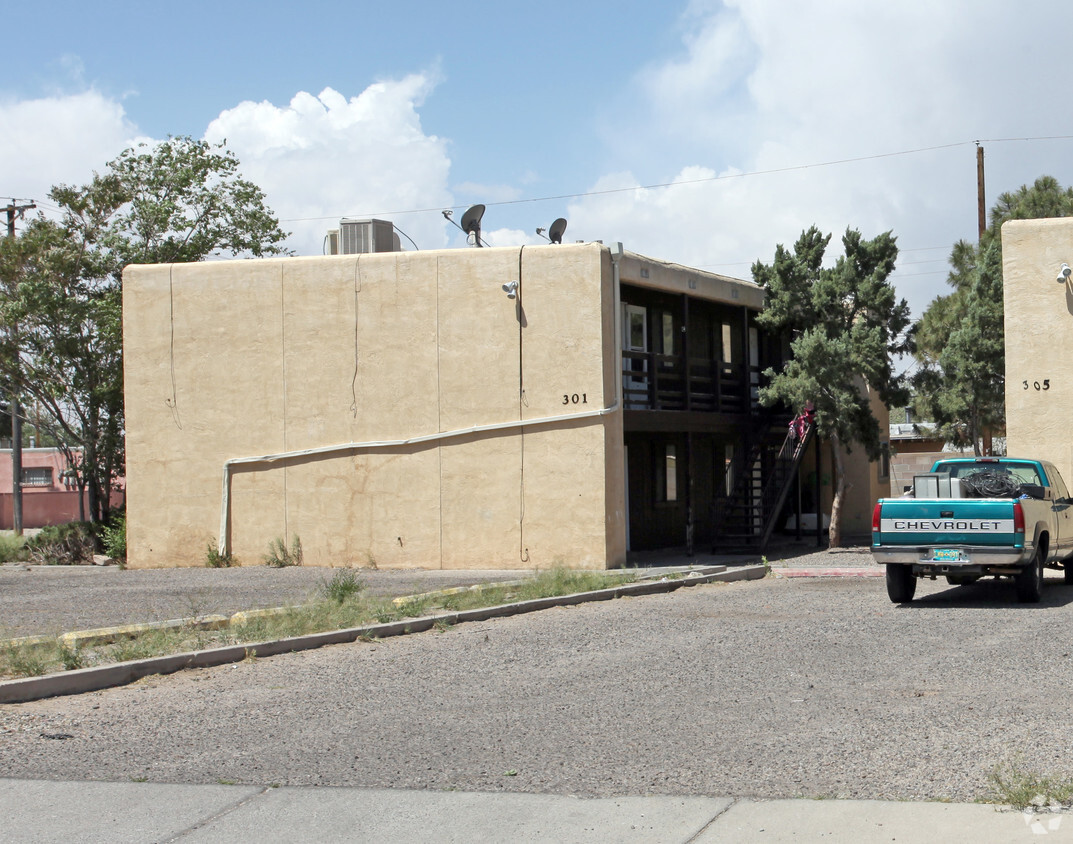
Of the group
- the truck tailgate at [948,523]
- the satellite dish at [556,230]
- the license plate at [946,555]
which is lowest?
the license plate at [946,555]

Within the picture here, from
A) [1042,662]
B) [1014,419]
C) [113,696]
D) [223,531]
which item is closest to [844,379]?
[1014,419]

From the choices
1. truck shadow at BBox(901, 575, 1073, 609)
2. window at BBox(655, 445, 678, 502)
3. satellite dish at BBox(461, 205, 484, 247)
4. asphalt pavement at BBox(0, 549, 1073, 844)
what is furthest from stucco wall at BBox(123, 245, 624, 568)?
asphalt pavement at BBox(0, 549, 1073, 844)

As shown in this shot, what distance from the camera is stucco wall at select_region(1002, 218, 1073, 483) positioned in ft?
71.2

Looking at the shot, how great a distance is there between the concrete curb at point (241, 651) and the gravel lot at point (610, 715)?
207mm

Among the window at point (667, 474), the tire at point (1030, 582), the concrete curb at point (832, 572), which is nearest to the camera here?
the tire at point (1030, 582)

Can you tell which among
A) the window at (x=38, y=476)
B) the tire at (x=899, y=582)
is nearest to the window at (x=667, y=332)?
the tire at (x=899, y=582)

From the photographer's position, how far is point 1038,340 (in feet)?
71.8

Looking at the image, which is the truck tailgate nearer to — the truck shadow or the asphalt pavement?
the truck shadow

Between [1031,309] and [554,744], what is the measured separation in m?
17.3

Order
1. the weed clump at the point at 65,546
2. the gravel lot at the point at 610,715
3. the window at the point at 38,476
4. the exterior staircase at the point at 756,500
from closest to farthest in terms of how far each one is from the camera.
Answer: the gravel lot at the point at 610,715 → the exterior staircase at the point at 756,500 → the weed clump at the point at 65,546 → the window at the point at 38,476

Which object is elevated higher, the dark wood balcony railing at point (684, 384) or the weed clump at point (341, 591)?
the dark wood balcony railing at point (684, 384)

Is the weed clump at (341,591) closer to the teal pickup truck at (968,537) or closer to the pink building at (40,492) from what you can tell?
the teal pickup truck at (968,537)

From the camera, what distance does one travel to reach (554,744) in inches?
299

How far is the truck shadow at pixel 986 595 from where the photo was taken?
15062 mm
